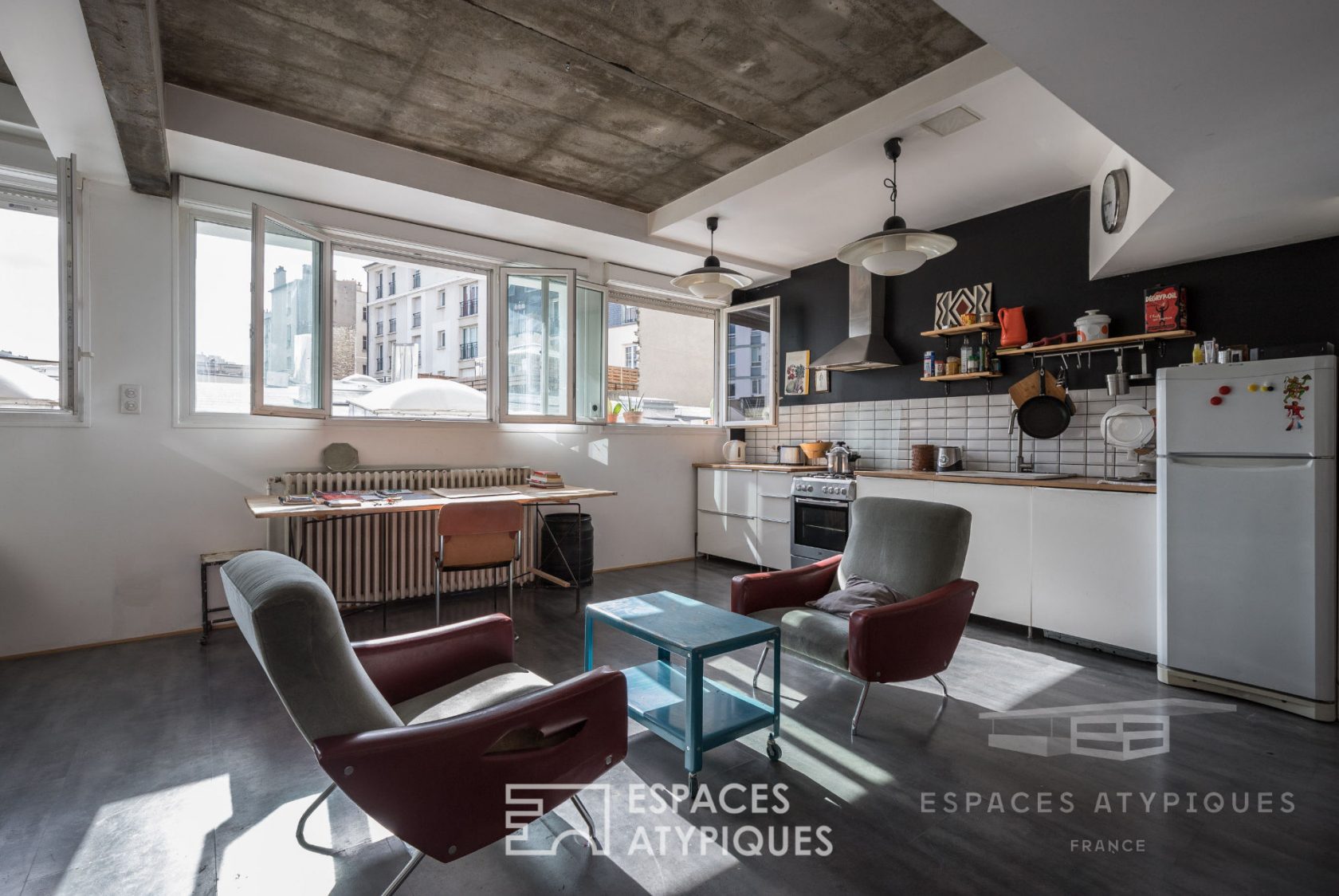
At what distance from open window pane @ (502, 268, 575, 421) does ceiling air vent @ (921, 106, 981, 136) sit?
9.40 feet

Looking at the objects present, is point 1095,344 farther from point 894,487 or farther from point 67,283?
point 67,283

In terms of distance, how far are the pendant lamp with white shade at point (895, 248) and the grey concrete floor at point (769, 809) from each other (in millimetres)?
2151

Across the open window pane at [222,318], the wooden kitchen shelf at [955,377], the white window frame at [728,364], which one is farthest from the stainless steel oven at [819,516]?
the open window pane at [222,318]

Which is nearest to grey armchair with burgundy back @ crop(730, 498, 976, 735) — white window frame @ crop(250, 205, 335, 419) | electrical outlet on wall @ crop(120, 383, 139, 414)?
white window frame @ crop(250, 205, 335, 419)

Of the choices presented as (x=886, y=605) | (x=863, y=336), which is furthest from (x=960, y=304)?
(x=886, y=605)

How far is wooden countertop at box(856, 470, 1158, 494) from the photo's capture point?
11.1 ft

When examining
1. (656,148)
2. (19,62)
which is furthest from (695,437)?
(19,62)

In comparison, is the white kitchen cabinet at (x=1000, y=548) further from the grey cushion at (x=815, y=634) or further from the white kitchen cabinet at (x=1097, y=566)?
the grey cushion at (x=815, y=634)

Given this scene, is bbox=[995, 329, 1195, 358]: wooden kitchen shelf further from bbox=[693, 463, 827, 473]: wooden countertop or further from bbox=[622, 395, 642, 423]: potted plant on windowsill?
bbox=[622, 395, 642, 423]: potted plant on windowsill

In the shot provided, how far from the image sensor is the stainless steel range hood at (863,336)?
5.16m

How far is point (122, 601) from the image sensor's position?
3.70m

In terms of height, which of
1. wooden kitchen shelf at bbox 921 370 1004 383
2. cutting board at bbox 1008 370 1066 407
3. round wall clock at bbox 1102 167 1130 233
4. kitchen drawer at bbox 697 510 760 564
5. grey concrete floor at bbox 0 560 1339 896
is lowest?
grey concrete floor at bbox 0 560 1339 896

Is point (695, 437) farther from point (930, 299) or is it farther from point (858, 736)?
point (858, 736)

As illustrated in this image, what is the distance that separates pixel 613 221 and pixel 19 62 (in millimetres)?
3302
